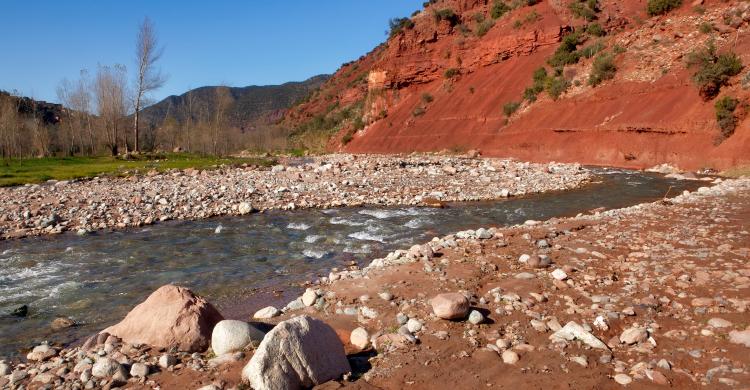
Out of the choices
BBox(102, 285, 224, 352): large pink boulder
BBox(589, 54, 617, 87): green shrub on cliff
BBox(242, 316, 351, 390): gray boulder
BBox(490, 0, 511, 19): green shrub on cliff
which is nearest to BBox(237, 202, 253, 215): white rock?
BBox(102, 285, 224, 352): large pink boulder

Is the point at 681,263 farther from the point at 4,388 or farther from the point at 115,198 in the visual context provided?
the point at 115,198

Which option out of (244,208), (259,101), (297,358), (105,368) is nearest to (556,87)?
(244,208)

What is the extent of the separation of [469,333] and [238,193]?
13264 millimetres

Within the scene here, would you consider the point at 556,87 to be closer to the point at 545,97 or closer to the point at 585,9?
the point at 545,97

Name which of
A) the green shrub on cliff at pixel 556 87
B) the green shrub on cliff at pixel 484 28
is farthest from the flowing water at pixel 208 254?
the green shrub on cliff at pixel 484 28

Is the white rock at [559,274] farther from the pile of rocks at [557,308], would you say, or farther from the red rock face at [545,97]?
the red rock face at [545,97]

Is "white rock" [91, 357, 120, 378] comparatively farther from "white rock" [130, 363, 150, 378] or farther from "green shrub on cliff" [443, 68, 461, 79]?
"green shrub on cliff" [443, 68, 461, 79]

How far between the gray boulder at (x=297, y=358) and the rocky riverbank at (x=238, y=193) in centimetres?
1035

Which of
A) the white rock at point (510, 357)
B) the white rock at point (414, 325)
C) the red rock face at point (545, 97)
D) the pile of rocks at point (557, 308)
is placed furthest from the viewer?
the red rock face at point (545, 97)

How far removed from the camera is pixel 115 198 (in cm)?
1578

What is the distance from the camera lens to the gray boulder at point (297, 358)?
350 centimetres

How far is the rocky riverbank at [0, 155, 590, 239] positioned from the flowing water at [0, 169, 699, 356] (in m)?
0.94

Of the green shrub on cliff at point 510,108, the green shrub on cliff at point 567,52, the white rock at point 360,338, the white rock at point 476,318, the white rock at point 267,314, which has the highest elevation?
the green shrub on cliff at point 567,52

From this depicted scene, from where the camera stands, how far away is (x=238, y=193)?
16.6 metres
